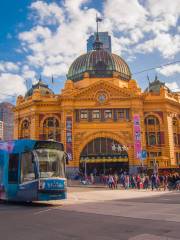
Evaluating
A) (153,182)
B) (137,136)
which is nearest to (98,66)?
(137,136)

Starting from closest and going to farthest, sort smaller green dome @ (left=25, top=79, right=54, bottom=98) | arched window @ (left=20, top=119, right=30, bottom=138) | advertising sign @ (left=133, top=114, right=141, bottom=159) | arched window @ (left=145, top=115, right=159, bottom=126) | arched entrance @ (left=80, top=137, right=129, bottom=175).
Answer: advertising sign @ (left=133, top=114, right=141, bottom=159) → arched entrance @ (left=80, top=137, right=129, bottom=175) → arched window @ (left=145, top=115, right=159, bottom=126) → arched window @ (left=20, top=119, right=30, bottom=138) → smaller green dome @ (left=25, top=79, right=54, bottom=98)

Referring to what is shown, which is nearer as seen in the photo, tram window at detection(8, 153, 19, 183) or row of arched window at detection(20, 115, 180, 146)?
tram window at detection(8, 153, 19, 183)

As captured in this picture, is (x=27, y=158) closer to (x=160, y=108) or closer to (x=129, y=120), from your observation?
(x=129, y=120)

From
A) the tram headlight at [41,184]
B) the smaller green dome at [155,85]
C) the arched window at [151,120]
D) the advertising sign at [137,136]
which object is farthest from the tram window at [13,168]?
the smaller green dome at [155,85]

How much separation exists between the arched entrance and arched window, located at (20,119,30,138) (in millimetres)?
12141

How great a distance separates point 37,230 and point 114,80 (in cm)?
5115

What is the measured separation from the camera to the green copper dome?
6122 centimetres

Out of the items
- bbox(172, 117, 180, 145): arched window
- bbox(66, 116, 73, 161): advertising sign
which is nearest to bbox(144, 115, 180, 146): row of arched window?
bbox(172, 117, 180, 145): arched window

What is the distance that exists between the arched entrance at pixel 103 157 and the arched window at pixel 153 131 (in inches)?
231

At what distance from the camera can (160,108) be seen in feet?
182

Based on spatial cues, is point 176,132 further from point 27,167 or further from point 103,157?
point 27,167

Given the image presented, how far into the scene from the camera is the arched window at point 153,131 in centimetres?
5478

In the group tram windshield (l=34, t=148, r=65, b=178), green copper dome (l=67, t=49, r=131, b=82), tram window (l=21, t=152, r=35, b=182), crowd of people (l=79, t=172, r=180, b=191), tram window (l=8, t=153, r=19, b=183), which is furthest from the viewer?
green copper dome (l=67, t=49, r=131, b=82)

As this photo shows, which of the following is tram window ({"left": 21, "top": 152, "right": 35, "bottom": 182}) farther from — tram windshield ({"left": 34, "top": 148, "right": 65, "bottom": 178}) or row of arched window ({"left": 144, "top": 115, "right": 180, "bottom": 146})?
row of arched window ({"left": 144, "top": 115, "right": 180, "bottom": 146})
